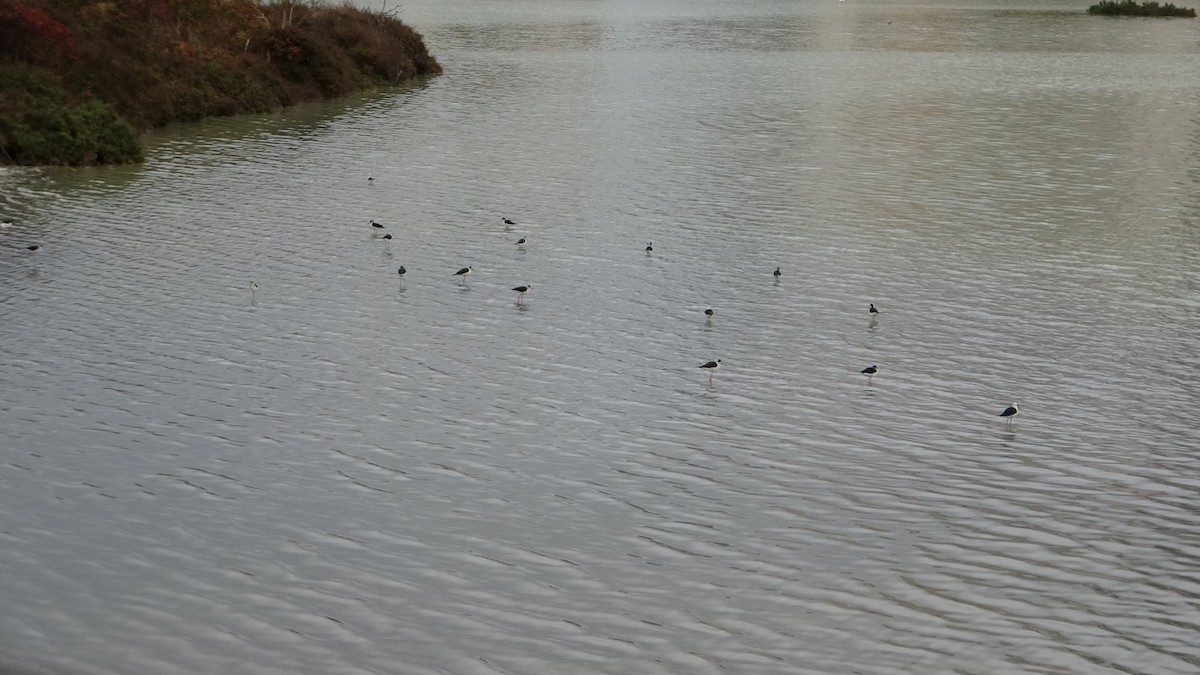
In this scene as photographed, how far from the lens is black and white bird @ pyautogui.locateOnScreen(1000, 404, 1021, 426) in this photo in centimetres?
2423

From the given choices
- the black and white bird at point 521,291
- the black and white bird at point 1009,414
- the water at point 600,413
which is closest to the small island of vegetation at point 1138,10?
the water at point 600,413

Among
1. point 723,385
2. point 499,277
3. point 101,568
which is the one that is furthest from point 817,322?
point 101,568

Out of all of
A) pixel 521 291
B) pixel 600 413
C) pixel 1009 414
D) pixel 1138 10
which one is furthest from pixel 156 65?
pixel 1138 10

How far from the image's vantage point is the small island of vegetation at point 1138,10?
135m

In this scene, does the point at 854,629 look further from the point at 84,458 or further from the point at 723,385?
the point at 84,458

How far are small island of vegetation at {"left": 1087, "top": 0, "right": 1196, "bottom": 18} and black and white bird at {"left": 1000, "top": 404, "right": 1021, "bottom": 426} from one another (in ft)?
407

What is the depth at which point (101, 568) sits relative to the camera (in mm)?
18125

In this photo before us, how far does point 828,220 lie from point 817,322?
1209 cm

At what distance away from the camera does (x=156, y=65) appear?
60.2 meters

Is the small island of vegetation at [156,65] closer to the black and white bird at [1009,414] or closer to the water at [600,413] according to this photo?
the water at [600,413]

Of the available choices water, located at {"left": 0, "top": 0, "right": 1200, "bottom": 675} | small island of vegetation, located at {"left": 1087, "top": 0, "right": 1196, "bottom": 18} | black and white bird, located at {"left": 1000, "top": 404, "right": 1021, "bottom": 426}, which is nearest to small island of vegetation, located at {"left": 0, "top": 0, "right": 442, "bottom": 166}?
water, located at {"left": 0, "top": 0, "right": 1200, "bottom": 675}

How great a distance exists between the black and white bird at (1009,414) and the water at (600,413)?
10.0 inches

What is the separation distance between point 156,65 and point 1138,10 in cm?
10820

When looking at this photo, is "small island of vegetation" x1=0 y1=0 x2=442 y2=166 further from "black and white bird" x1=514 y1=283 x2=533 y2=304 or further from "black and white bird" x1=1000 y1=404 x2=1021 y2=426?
"black and white bird" x1=1000 y1=404 x2=1021 y2=426
